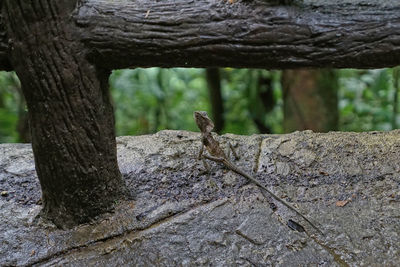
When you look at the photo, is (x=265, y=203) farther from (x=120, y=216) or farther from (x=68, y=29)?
(x=68, y=29)

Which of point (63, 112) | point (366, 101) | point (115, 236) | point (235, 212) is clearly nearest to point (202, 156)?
point (235, 212)

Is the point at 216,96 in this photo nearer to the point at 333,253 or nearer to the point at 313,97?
the point at 313,97

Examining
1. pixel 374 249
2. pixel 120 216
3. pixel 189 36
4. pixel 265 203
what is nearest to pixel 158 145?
pixel 120 216

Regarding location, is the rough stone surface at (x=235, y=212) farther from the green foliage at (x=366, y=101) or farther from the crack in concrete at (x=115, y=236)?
the green foliage at (x=366, y=101)

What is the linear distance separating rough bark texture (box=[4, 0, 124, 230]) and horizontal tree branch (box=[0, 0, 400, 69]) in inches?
4.3

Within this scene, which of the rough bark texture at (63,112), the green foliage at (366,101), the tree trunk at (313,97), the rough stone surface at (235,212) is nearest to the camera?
the rough bark texture at (63,112)

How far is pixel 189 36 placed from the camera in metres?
2.00

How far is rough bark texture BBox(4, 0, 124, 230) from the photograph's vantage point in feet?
6.33

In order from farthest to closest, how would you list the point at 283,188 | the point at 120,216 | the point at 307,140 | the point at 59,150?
the point at 307,140, the point at 283,188, the point at 120,216, the point at 59,150

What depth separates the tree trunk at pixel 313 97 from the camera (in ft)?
14.0

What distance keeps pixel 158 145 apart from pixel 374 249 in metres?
1.51

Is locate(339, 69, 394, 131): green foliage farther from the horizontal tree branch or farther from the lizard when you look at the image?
the horizontal tree branch

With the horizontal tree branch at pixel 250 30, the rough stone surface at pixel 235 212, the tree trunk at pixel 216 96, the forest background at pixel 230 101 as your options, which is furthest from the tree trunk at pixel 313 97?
the horizontal tree branch at pixel 250 30

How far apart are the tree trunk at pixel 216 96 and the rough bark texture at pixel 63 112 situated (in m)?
3.36
